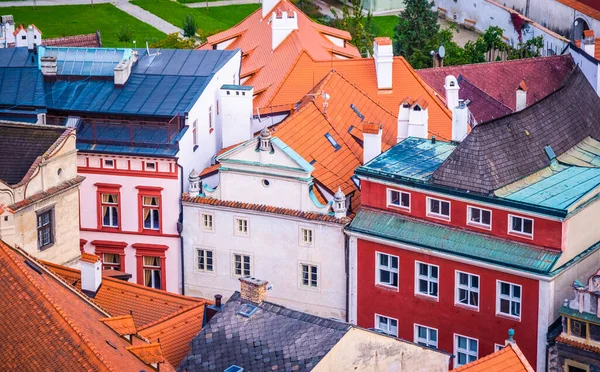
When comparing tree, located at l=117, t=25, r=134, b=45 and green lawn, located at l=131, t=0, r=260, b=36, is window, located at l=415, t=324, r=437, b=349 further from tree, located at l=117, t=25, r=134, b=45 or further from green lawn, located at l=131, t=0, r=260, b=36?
green lawn, located at l=131, t=0, r=260, b=36

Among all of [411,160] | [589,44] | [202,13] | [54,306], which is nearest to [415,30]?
[589,44]

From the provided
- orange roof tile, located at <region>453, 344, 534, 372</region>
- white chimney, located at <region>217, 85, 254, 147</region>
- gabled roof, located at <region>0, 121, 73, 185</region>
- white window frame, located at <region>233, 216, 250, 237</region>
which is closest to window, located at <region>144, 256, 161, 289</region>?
white window frame, located at <region>233, 216, 250, 237</region>

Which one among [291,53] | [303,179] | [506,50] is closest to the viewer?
[303,179]

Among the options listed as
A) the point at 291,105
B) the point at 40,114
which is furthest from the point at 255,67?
the point at 40,114

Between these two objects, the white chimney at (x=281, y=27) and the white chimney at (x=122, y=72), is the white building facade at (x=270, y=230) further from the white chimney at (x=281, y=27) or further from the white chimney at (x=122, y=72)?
the white chimney at (x=281, y=27)

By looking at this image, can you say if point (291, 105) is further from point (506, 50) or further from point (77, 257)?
point (506, 50)

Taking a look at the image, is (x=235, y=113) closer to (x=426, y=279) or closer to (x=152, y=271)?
(x=152, y=271)
